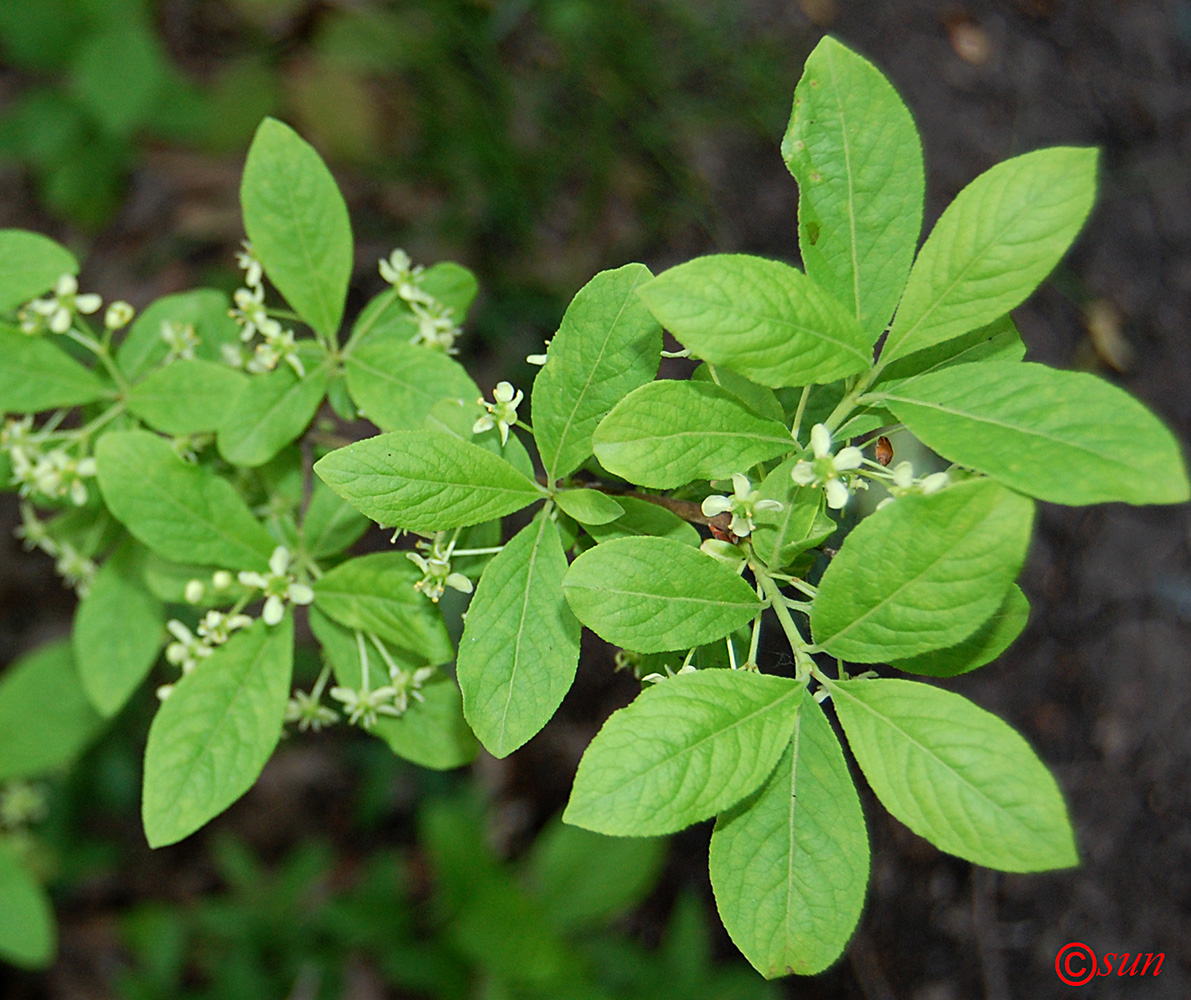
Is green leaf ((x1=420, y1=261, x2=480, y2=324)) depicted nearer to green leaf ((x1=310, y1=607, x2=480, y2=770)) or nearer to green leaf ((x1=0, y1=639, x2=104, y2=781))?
green leaf ((x1=310, y1=607, x2=480, y2=770))

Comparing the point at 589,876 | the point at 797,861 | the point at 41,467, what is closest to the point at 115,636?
the point at 41,467

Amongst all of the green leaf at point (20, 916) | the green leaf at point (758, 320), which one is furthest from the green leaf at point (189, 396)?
the green leaf at point (20, 916)

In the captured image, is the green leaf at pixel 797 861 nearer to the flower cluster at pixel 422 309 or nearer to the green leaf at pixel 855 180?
the green leaf at pixel 855 180

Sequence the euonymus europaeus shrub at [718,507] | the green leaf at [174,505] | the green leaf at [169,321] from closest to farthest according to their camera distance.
→ the euonymus europaeus shrub at [718,507] < the green leaf at [174,505] < the green leaf at [169,321]

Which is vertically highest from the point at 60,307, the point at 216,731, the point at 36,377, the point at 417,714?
the point at 60,307

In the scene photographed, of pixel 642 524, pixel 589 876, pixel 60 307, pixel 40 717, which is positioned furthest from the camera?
pixel 589 876

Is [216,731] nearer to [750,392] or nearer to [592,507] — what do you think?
[592,507]
